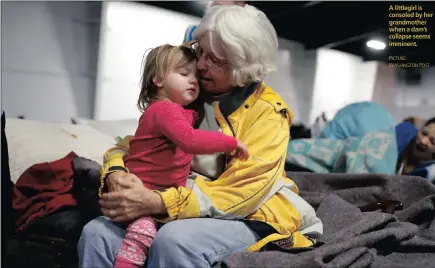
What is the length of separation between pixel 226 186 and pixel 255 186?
0.06m

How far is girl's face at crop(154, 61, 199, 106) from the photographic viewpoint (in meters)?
1.06

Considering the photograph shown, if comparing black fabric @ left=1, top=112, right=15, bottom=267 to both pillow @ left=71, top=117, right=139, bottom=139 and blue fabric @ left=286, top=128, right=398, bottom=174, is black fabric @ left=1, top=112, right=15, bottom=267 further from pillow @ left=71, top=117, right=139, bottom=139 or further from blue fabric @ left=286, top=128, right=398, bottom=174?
blue fabric @ left=286, top=128, right=398, bottom=174

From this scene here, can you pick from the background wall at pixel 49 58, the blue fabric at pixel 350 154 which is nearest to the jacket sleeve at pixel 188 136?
the blue fabric at pixel 350 154

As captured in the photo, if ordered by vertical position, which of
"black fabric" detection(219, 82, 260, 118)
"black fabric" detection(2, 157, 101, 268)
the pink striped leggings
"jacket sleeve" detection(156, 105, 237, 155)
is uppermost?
"black fabric" detection(219, 82, 260, 118)

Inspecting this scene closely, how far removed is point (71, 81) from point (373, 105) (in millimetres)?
1777

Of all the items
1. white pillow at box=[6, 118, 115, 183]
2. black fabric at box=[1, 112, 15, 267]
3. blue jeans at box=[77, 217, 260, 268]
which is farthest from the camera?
white pillow at box=[6, 118, 115, 183]

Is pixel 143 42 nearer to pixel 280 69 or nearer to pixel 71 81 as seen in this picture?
pixel 71 81

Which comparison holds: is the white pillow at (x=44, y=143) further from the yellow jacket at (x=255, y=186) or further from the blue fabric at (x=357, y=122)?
the blue fabric at (x=357, y=122)

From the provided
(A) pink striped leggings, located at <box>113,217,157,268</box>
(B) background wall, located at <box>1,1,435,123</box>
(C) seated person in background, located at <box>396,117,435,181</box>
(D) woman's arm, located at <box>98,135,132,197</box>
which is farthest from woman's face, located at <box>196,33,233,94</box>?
(B) background wall, located at <box>1,1,435,123</box>

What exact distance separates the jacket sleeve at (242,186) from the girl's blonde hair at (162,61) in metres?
0.23

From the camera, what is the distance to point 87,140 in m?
1.93

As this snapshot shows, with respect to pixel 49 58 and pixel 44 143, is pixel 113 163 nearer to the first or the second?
pixel 44 143

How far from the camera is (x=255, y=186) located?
3.21 ft

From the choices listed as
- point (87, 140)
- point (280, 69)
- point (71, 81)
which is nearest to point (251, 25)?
point (87, 140)
